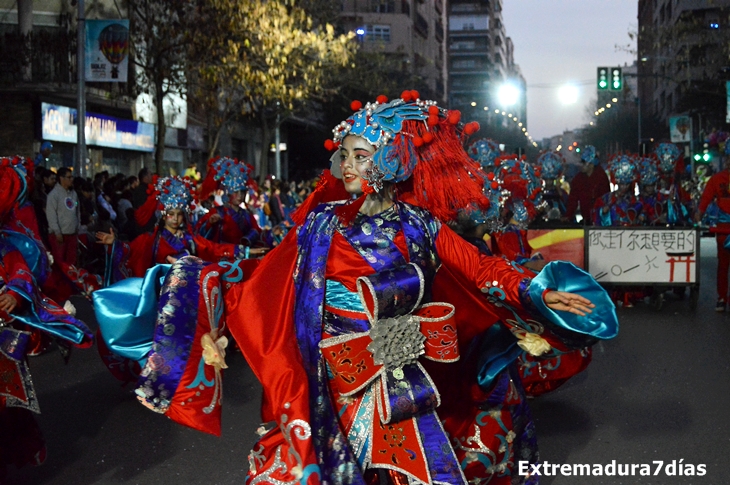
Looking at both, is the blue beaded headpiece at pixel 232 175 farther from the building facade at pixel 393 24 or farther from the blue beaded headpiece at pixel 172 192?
the building facade at pixel 393 24

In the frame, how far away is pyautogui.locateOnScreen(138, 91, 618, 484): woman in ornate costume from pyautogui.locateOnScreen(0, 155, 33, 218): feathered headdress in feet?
4.78

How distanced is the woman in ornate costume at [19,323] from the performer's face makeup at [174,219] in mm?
3266

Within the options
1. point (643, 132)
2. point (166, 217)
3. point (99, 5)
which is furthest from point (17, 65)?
point (643, 132)

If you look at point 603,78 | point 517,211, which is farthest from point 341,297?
point 603,78

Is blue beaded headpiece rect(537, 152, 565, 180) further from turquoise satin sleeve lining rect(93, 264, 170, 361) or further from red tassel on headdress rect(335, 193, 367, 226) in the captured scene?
red tassel on headdress rect(335, 193, 367, 226)

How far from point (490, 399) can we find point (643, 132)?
240 ft

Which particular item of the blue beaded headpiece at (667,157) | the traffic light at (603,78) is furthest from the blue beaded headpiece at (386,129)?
the traffic light at (603,78)

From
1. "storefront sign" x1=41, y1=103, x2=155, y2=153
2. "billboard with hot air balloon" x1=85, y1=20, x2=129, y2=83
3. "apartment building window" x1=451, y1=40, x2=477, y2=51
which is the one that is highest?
"apartment building window" x1=451, y1=40, x2=477, y2=51

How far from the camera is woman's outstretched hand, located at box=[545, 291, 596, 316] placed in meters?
4.07

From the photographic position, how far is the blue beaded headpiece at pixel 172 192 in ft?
29.1

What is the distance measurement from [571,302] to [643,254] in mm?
9584

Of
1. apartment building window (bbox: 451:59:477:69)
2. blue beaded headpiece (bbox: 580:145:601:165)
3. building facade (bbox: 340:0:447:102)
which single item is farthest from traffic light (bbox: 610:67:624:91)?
apartment building window (bbox: 451:59:477:69)

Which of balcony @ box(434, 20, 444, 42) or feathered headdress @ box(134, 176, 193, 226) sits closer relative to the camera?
feathered headdress @ box(134, 176, 193, 226)

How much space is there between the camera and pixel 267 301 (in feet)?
13.8
